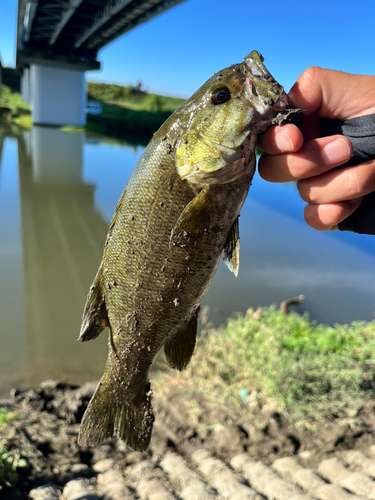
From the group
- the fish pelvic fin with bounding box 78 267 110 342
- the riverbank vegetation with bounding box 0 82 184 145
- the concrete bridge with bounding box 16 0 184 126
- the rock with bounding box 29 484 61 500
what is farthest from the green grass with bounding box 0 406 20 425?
the riverbank vegetation with bounding box 0 82 184 145

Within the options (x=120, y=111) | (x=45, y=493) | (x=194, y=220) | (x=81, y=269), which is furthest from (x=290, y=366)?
(x=120, y=111)

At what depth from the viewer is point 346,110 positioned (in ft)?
6.97

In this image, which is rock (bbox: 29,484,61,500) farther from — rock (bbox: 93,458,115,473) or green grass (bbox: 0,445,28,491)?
rock (bbox: 93,458,115,473)

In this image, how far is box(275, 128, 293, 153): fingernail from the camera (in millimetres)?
1756

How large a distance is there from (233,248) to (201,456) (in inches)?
96.4

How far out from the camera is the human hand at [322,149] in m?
1.89

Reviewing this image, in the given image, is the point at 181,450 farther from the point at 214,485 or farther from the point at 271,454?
the point at 271,454

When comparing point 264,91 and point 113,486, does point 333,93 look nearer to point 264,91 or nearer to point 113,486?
point 264,91

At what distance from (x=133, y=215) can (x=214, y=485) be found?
2.53 m

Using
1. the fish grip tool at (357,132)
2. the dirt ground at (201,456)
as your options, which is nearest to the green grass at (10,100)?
the dirt ground at (201,456)

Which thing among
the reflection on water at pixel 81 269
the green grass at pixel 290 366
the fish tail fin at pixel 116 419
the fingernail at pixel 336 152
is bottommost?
the reflection on water at pixel 81 269

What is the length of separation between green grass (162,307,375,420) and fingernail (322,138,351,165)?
257 centimetres

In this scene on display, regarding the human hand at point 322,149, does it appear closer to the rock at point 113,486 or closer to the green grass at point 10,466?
the rock at point 113,486

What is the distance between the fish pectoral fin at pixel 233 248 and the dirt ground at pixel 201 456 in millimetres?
2100
